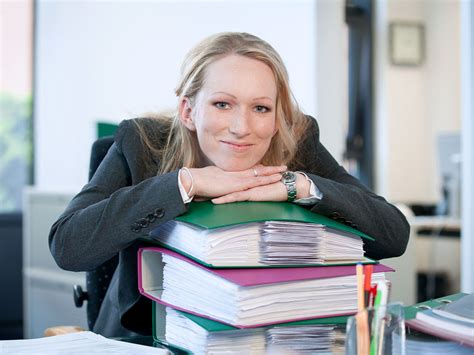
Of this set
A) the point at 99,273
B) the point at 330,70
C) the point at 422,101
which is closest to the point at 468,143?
the point at 330,70

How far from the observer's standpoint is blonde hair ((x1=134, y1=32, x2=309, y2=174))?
1177mm

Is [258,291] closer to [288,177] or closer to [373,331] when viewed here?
[373,331]

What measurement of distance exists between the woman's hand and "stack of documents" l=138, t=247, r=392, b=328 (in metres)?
0.13

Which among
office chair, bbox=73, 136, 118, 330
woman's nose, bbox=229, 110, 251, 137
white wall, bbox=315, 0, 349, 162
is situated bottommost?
office chair, bbox=73, 136, 118, 330

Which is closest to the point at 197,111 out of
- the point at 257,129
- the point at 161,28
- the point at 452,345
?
the point at 257,129

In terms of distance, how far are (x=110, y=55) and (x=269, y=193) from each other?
358 centimetres

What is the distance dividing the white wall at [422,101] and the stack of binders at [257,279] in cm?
481

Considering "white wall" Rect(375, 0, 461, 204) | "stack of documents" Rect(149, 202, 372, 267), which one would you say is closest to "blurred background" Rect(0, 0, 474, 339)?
"white wall" Rect(375, 0, 461, 204)

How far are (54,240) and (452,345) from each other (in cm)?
67

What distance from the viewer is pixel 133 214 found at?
100 centimetres

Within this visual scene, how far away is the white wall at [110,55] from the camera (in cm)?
384

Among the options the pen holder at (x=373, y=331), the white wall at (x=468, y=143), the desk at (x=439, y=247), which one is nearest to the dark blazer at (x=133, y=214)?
the pen holder at (x=373, y=331)

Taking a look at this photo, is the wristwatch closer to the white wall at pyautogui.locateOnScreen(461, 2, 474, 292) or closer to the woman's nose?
the woman's nose

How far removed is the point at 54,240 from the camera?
1.13 m
